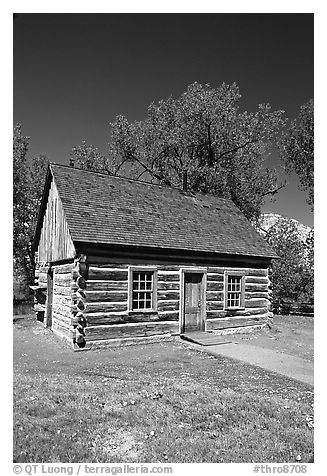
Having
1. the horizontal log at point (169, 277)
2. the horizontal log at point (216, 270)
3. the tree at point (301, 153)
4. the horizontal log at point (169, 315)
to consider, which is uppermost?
the tree at point (301, 153)

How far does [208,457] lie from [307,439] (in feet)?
4.66

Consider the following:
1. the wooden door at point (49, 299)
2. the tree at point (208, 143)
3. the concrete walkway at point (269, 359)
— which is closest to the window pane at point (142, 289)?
the concrete walkway at point (269, 359)

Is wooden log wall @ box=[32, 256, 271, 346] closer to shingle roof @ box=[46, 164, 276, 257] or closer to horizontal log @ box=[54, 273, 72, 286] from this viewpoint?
horizontal log @ box=[54, 273, 72, 286]

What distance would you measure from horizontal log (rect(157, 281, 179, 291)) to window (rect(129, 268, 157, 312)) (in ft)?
0.71

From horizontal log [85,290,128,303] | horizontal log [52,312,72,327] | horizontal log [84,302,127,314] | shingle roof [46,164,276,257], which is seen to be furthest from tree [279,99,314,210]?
horizontal log [52,312,72,327]

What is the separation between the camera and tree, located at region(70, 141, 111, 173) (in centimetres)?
2229

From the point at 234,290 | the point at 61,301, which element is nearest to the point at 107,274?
the point at 61,301

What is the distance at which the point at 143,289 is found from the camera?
11570 millimetres

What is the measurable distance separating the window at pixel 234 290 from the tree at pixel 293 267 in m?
6.59

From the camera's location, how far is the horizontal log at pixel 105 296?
1038cm

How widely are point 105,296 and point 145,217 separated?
3249mm

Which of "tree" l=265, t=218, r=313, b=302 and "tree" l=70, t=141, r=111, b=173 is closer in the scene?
"tree" l=265, t=218, r=313, b=302

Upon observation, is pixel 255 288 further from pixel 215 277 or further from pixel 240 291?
pixel 215 277

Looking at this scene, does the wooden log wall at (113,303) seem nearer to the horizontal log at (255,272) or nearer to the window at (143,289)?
the horizontal log at (255,272)
